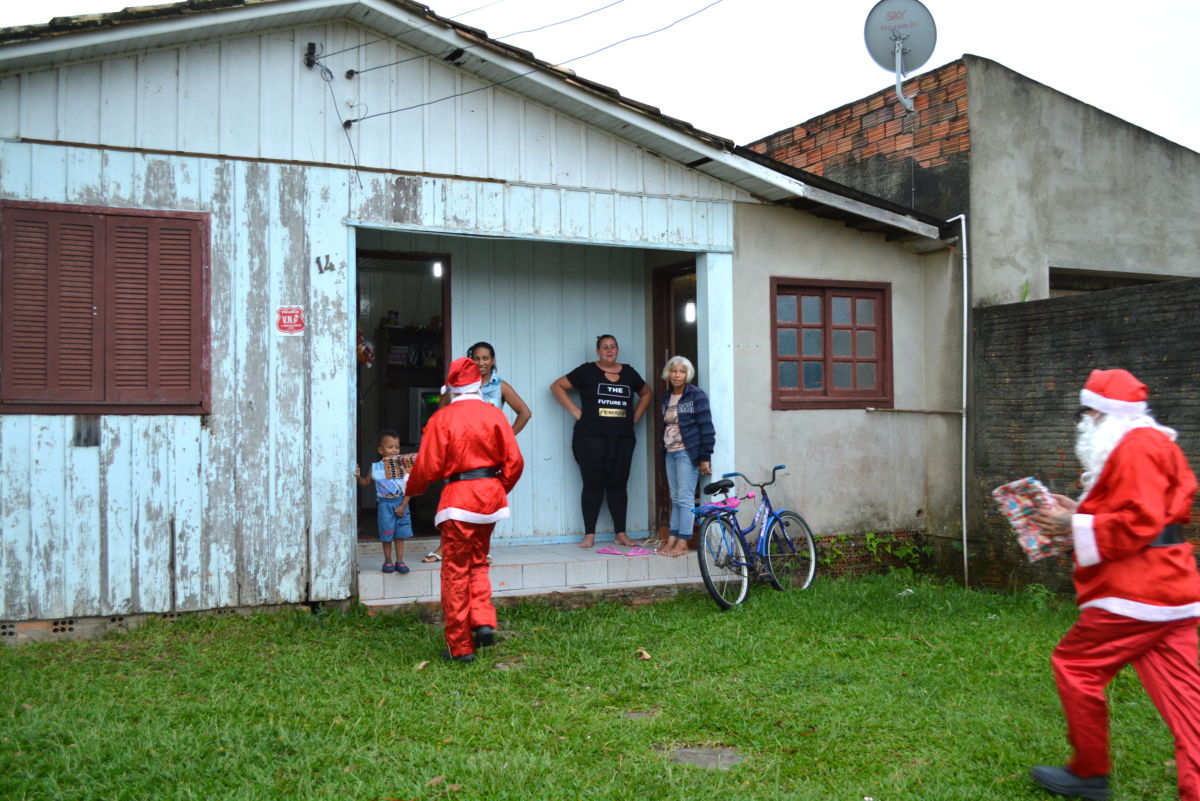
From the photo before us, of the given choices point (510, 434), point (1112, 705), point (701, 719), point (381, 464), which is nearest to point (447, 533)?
point (510, 434)

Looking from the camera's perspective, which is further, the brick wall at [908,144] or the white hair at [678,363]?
the brick wall at [908,144]

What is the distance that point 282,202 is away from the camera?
23.2 ft

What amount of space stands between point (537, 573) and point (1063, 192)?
620cm

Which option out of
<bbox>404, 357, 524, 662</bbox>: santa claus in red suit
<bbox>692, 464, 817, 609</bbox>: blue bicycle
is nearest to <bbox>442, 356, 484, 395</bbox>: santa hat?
<bbox>404, 357, 524, 662</bbox>: santa claus in red suit

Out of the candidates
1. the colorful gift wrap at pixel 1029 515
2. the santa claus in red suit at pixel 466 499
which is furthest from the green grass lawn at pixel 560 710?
the colorful gift wrap at pixel 1029 515

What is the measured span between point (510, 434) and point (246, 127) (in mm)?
2859

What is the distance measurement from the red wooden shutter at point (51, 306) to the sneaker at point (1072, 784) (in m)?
5.89

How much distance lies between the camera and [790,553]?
849cm

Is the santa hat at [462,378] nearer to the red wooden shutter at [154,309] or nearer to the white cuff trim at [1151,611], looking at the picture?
the red wooden shutter at [154,309]

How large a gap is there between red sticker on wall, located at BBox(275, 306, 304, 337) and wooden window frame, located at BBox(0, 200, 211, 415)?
461 mm

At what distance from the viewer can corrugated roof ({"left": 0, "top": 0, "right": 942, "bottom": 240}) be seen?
6207mm

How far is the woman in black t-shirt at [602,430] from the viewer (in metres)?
9.05

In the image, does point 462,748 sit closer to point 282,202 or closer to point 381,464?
point 381,464

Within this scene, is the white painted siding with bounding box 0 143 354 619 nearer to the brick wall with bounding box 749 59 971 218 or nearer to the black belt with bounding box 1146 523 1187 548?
the black belt with bounding box 1146 523 1187 548
